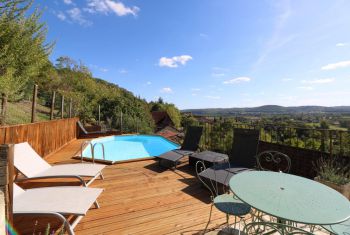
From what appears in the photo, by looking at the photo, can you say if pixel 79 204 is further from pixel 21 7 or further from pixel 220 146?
pixel 21 7

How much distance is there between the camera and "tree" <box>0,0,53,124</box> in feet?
21.4

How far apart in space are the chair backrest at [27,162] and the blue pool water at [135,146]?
4631 mm

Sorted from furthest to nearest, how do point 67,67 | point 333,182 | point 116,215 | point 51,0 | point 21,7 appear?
point 67,67
point 51,0
point 21,7
point 333,182
point 116,215

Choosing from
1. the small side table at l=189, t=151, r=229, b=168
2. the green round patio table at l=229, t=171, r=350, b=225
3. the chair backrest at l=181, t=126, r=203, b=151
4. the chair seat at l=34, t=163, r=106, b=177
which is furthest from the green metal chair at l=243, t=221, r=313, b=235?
the chair backrest at l=181, t=126, r=203, b=151

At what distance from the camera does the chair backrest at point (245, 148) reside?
3.78 meters

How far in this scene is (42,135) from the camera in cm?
557

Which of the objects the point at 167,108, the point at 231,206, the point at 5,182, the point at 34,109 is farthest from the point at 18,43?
the point at 167,108

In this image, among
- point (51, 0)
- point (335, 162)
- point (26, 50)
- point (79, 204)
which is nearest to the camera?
point (79, 204)

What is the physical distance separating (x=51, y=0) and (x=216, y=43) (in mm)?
8008

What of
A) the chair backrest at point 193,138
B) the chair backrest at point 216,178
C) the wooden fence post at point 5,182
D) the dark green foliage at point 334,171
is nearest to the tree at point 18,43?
the chair backrest at point 193,138

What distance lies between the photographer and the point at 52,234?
2.19 meters

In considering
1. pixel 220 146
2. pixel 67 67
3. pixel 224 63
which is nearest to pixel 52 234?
pixel 220 146

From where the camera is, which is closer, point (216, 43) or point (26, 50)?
point (26, 50)

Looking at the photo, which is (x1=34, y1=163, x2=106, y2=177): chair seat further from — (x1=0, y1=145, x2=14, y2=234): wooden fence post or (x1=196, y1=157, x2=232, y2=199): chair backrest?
(x1=0, y1=145, x2=14, y2=234): wooden fence post
